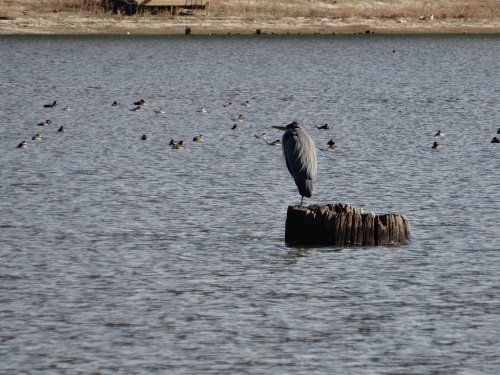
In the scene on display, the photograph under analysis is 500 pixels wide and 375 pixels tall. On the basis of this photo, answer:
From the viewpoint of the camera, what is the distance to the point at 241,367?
13.8 metres

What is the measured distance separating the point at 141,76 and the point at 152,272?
46.6 meters

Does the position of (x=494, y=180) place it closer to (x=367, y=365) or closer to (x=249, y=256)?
(x=249, y=256)

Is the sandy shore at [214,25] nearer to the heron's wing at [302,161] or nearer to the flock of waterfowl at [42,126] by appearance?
the flock of waterfowl at [42,126]

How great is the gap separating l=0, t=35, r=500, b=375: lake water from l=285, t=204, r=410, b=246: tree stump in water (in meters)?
0.23

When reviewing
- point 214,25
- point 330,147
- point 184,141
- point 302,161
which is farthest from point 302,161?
point 214,25

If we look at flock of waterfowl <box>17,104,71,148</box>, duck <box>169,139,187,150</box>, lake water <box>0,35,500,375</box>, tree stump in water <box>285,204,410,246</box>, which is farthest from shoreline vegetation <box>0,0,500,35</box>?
tree stump in water <box>285,204,410,246</box>

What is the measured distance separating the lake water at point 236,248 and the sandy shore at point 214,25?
35.9 metres

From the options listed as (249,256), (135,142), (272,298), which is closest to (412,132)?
(135,142)

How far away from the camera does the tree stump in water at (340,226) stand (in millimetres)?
19828

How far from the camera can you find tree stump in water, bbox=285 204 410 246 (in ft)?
65.1

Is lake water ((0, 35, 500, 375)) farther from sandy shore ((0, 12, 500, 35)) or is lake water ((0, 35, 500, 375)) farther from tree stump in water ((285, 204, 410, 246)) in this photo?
sandy shore ((0, 12, 500, 35))

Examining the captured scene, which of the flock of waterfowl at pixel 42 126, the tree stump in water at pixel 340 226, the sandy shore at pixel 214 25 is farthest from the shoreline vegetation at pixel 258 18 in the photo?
the tree stump in water at pixel 340 226

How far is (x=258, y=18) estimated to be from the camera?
8844 centimetres

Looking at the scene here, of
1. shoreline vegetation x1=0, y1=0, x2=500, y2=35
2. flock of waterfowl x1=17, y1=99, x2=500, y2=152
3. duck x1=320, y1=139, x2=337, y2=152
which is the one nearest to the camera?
duck x1=320, y1=139, x2=337, y2=152
